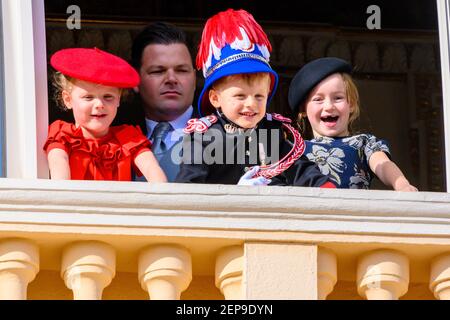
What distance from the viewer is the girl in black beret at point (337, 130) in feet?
23.5

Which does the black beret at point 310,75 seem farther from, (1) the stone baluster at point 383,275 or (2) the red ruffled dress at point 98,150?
(1) the stone baluster at point 383,275

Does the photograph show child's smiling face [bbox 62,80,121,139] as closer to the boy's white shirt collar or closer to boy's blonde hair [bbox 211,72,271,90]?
the boy's white shirt collar

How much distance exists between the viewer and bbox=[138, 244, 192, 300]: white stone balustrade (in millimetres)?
6469

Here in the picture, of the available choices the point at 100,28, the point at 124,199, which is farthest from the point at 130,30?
the point at 124,199

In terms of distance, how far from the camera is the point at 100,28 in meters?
7.79

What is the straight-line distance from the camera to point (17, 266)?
6.42 m

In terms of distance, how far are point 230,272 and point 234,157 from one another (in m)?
0.65

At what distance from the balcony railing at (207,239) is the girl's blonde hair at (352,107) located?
79cm

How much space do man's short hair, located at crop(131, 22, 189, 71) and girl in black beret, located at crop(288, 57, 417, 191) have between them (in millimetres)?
475

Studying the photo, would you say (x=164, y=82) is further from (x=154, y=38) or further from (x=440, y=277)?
A: (x=440, y=277)

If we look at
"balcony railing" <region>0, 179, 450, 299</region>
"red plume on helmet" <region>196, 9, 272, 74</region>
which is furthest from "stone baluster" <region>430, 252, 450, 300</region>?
"red plume on helmet" <region>196, 9, 272, 74</region>
